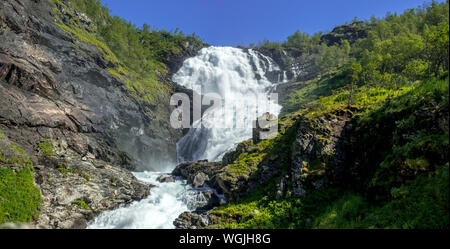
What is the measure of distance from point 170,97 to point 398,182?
151 feet

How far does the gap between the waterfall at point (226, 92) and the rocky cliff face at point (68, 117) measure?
687cm

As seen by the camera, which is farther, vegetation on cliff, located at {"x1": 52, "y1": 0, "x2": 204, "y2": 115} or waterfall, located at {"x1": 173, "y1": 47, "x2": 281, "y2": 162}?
waterfall, located at {"x1": 173, "y1": 47, "x2": 281, "y2": 162}

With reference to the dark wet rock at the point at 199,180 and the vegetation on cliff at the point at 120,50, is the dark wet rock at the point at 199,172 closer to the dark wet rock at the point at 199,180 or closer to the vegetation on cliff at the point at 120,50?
the dark wet rock at the point at 199,180

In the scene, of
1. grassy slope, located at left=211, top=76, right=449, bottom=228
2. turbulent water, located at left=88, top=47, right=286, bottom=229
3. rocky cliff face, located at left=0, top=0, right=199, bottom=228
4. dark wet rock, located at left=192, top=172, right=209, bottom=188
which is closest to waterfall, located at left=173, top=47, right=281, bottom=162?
turbulent water, located at left=88, top=47, right=286, bottom=229

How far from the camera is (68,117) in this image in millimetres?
21594

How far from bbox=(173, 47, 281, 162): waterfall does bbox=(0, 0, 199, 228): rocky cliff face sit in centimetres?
687

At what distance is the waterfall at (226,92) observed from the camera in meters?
39.1

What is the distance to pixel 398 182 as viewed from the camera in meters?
6.87


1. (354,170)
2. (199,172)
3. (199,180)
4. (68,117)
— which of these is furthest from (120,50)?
(354,170)

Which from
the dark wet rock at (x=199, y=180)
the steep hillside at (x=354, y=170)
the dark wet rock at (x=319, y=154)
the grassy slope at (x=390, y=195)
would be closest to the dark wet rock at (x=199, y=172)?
the dark wet rock at (x=199, y=180)

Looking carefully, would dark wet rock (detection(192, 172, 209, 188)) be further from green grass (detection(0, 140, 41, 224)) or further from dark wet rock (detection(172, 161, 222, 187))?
green grass (detection(0, 140, 41, 224))

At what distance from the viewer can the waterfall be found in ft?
128

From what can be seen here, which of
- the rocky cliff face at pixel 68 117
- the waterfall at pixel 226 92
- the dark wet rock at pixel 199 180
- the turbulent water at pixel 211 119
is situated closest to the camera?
the rocky cliff face at pixel 68 117

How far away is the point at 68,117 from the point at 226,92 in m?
39.1
